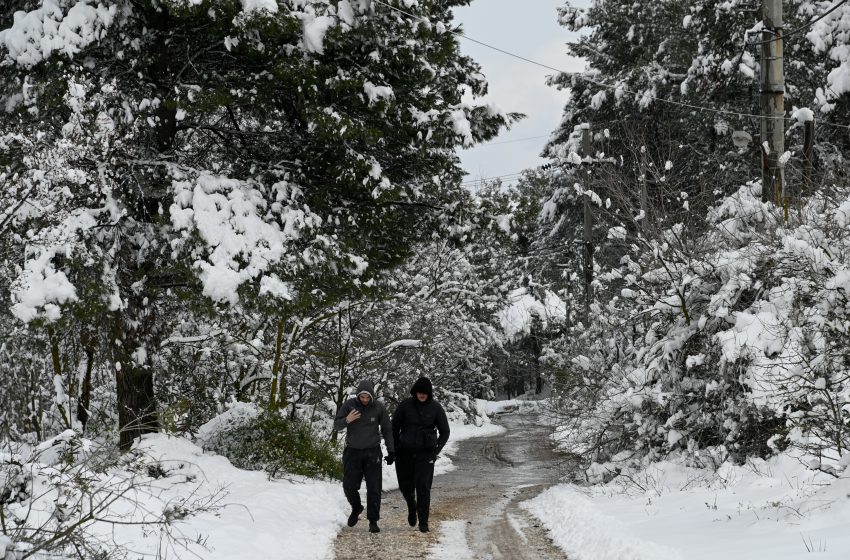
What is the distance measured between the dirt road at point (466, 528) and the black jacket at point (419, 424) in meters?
0.99

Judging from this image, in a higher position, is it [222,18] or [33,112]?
[222,18]

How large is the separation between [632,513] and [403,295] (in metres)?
10.7

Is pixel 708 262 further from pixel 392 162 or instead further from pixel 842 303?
pixel 392 162

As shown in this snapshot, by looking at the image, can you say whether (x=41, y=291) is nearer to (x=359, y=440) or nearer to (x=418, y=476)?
(x=359, y=440)

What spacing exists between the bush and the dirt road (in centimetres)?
144

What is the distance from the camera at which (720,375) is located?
9578 mm

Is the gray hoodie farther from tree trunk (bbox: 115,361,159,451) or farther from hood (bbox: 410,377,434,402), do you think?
tree trunk (bbox: 115,361,159,451)

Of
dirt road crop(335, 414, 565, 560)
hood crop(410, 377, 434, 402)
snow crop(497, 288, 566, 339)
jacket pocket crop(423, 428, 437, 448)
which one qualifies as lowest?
dirt road crop(335, 414, 565, 560)

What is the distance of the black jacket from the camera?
9.09 m

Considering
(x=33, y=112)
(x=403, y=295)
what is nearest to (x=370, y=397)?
(x=33, y=112)

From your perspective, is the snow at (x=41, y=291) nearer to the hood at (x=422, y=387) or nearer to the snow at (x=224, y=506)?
the snow at (x=224, y=506)

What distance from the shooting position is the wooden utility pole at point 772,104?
10.5 m

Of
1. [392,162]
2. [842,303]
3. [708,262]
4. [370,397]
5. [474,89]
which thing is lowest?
[370,397]

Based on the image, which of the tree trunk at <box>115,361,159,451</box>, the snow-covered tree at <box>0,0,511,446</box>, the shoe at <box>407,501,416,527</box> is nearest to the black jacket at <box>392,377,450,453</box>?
the shoe at <box>407,501,416,527</box>
